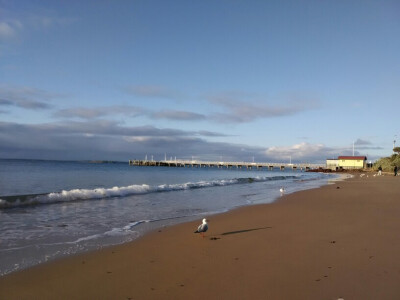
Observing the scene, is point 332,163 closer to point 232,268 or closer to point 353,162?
point 353,162

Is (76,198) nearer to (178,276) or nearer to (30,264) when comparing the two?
(30,264)

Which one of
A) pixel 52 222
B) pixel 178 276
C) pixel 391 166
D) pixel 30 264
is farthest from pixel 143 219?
pixel 391 166

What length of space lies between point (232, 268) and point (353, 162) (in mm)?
91177

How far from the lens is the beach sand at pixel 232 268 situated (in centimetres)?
422

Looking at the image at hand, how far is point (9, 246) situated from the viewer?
6.76m

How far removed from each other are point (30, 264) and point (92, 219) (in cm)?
502

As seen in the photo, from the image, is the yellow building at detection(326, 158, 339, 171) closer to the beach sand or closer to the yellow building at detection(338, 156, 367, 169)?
the yellow building at detection(338, 156, 367, 169)

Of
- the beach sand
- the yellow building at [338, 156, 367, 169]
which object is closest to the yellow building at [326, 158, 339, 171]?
the yellow building at [338, 156, 367, 169]

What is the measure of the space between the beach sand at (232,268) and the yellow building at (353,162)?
85.8 m

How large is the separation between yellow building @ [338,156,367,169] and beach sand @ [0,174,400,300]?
85.8 m

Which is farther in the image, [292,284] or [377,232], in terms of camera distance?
[377,232]

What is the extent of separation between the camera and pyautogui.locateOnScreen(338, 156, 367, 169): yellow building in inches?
3385

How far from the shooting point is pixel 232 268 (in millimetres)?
5191

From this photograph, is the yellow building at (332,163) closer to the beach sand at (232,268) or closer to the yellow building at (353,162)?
the yellow building at (353,162)
